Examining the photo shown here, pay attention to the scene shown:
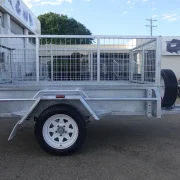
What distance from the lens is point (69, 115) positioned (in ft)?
15.9

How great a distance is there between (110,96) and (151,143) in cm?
146

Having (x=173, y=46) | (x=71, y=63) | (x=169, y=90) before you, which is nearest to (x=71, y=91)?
(x=71, y=63)

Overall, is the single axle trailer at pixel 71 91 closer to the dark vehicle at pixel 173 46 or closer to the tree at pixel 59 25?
the dark vehicle at pixel 173 46

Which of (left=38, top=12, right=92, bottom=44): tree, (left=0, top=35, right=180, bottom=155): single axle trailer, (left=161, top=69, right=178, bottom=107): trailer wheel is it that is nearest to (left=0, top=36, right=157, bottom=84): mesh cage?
(left=0, top=35, right=180, bottom=155): single axle trailer

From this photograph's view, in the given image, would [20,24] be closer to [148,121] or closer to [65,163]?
[148,121]

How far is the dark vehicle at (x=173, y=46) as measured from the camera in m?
23.0

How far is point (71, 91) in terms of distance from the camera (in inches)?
195

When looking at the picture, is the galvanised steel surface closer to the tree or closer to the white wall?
the white wall

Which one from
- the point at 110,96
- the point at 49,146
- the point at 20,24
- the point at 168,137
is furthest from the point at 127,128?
the point at 20,24

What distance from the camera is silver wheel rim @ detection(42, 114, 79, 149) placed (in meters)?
4.91

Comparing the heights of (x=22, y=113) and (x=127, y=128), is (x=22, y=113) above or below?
above

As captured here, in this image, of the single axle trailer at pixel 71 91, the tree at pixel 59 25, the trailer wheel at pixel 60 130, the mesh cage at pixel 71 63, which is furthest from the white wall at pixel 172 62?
the tree at pixel 59 25

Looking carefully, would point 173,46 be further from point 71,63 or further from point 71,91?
point 71,91

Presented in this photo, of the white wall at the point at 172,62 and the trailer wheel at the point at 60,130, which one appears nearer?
the trailer wheel at the point at 60,130
